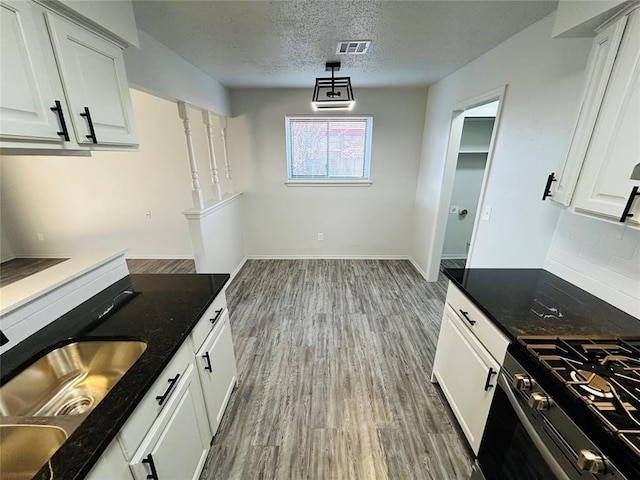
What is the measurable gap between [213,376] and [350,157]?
11.4 ft

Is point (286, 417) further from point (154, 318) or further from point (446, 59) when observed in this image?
point (446, 59)

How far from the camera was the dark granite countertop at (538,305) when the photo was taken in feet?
3.81

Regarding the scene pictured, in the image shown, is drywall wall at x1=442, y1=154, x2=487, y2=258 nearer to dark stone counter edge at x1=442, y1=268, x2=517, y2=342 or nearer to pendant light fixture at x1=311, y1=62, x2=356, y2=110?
pendant light fixture at x1=311, y1=62, x2=356, y2=110

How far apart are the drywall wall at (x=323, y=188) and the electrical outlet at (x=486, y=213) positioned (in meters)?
1.87

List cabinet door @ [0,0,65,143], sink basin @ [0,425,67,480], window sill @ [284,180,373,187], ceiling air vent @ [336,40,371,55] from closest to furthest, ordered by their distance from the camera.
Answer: sink basin @ [0,425,67,480] < cabinet door @ [0,0,65,143] < ceiling air vent @ [336,40,371,55] < window sill @ [284,180,373,187]

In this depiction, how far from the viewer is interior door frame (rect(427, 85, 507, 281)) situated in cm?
227

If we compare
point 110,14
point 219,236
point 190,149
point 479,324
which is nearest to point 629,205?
point 479,324

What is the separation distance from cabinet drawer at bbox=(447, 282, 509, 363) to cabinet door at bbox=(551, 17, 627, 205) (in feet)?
2.26

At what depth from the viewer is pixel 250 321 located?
2826 mm

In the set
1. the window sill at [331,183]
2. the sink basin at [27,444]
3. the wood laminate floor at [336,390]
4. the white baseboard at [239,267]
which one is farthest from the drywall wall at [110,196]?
the sink basin at [27,444]

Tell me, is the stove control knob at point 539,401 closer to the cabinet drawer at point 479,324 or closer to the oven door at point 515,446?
the oven door at point 515,446

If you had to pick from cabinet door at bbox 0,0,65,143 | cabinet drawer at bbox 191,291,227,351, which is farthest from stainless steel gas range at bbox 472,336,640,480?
cabinet door at bbox 0,0,65,143

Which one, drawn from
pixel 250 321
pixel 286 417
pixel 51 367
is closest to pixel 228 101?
pixel 250 321

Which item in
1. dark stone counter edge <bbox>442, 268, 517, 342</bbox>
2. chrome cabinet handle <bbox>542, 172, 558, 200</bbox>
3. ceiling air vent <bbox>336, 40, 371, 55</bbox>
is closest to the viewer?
dark stone counter edge <bbox>442, 268, 517, 342</bbox>
